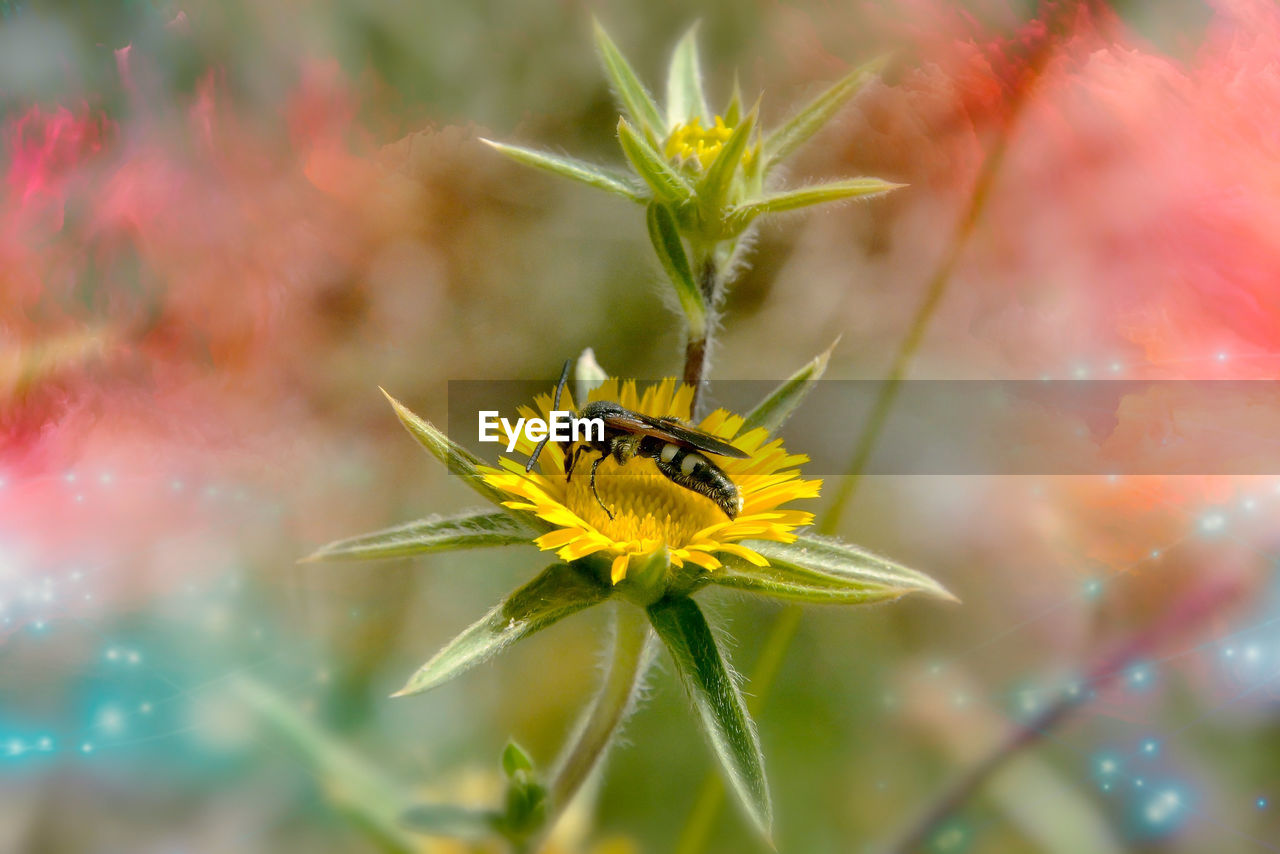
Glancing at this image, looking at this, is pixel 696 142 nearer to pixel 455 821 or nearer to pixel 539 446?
pixel 539 446

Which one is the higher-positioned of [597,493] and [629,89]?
[629,89]

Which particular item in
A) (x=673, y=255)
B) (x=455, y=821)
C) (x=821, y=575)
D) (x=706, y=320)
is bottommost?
(x=455, y=821)

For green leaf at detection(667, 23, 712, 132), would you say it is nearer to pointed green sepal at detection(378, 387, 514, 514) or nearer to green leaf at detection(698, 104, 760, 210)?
green leaf at detection(698, 104, 760, 210)

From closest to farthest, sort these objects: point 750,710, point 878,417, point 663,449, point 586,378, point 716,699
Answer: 1. point 716,699
2. point 663,449
3. point 586,378
4. point 750,710
5. point 878,417

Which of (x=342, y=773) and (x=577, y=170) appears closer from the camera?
(x=577, y=170)

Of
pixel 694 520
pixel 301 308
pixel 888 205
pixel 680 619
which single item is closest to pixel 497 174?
pixel 301 308

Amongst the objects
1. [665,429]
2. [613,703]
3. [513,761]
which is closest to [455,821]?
[513,761]

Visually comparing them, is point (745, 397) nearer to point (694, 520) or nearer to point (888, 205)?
point (888, 205)
